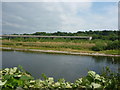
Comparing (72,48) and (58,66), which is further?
(72,48)

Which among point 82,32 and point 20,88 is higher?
point 82,32

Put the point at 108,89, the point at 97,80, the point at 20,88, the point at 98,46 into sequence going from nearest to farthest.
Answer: the point at 108,89
the point at 20,88
the point at 97,80
the point at 98,46

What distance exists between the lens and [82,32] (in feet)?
126

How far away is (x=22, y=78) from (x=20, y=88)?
29 cm

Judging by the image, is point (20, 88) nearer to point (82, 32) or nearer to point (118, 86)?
point (118, 86)

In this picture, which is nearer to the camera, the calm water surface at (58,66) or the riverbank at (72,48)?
the calm water surface at (58,66)

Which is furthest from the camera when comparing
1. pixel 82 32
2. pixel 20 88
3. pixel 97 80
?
pixel 82 32

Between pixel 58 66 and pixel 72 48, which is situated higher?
pixel 72 48

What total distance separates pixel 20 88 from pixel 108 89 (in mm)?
1413

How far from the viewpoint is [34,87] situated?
2176 millimetres

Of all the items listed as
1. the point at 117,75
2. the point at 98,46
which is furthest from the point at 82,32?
the point at 117,75

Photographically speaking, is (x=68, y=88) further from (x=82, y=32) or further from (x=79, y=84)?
(x=82, y=32)

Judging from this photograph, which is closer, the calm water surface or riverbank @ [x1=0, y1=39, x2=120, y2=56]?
the calm water surface

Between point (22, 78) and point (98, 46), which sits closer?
point (22, 78)
